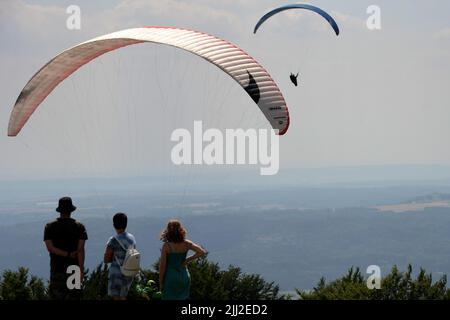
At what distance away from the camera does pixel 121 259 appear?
582 inches

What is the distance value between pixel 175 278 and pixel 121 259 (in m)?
1.15

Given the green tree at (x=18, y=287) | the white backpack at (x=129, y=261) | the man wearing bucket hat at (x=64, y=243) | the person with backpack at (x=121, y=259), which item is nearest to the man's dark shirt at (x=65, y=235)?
the man wearing bucket hat at (x=64, y=243)

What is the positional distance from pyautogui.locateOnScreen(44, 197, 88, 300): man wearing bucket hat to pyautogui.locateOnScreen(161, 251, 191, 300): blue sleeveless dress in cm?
170

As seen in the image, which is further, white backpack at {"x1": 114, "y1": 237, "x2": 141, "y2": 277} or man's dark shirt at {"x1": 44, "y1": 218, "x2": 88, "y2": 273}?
man's dark shirt at {"x1": 44, "y1": 218, "x2": 88, "y2": 273}

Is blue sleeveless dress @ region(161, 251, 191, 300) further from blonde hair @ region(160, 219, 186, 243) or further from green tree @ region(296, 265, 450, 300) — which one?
green tree @ region(296, 265, 450, 300)

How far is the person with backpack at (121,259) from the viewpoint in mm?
14594

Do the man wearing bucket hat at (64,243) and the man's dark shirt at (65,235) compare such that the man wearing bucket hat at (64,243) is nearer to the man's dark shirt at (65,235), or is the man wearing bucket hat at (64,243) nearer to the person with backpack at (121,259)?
the man's dark shirt at (65,235)

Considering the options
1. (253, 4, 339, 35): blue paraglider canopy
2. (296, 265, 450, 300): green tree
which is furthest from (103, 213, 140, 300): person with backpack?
(253, 4, 339, 35): blue paraglider canopy

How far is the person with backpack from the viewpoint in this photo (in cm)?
1459

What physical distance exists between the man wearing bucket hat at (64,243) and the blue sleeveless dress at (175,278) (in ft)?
5.58

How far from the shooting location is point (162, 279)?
14.2 meters

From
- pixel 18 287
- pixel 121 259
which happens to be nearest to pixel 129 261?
pixel 121 259
